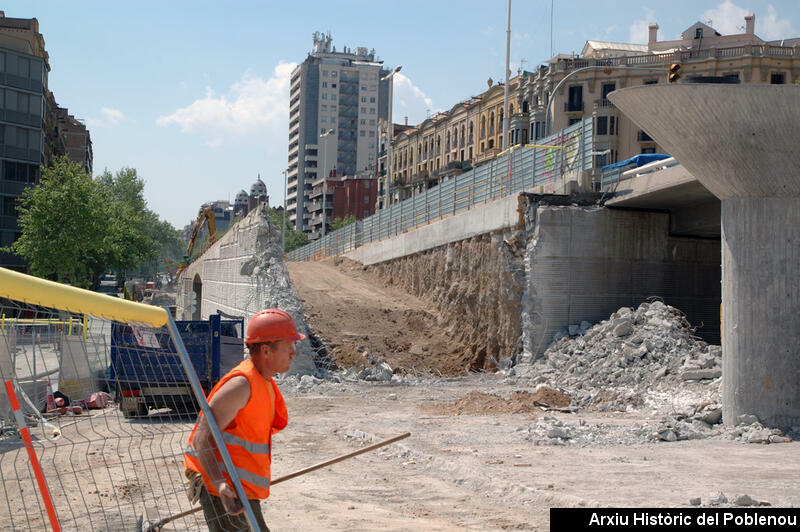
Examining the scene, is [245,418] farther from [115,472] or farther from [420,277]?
[420,277]

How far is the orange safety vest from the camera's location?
408cm

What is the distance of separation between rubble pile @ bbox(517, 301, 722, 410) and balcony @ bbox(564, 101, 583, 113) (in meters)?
51.3

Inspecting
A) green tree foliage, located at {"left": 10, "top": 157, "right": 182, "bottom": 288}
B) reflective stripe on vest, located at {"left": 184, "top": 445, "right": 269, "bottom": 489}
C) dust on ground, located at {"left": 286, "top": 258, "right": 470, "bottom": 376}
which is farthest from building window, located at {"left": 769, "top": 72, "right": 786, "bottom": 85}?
reflective stripe on vest, located at {"left": 184, "top": 445, "right": 269, "bottom": 489}

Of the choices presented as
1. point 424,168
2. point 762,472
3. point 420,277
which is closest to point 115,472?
point 762,472

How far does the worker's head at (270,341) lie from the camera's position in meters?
4.26

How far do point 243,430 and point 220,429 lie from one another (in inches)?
5.2

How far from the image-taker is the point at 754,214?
1170cm

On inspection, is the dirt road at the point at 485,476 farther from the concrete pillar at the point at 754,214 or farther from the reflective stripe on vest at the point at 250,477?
the reflective stripe on vest at the point at 250,477

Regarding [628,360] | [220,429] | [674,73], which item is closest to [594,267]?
[628,360]

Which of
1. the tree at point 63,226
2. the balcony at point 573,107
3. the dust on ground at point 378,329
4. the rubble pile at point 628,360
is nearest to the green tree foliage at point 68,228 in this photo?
the tree at point 63,226

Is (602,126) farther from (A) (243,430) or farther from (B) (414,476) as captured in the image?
(A) (243,430)

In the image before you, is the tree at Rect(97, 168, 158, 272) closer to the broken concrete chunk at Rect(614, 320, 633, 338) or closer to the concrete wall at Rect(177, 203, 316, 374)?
the concrete wall at Rect(177, 203, 316, 374)

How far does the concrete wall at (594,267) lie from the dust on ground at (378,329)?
125 inches

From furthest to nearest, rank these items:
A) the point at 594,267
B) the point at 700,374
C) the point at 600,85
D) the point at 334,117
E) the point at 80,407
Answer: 1. the point at 334,117
2. the point at 600,85
3. the point at 594,267
4. the point at 700,374
5. the point at 80,407
